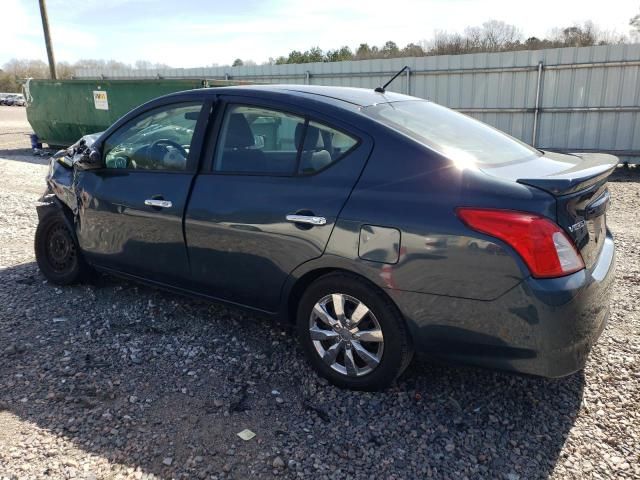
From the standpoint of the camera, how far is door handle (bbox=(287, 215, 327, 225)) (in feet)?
9.59

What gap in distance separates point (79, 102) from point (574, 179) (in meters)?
14.3

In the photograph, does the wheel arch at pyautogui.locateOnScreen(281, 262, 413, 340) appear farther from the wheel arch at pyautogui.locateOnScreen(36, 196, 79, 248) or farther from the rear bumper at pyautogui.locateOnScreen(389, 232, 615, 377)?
the wheel arch at pyautogui.locateOnScreen(36, 196, 79, 248)

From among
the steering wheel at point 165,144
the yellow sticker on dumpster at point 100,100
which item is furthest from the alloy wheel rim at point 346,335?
the yellow sticker on dumpster at point 100,100

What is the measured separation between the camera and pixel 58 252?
185 inches

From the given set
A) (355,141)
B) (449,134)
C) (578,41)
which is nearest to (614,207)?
(449,134)

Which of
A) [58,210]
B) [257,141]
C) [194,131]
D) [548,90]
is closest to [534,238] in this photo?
[257,141]

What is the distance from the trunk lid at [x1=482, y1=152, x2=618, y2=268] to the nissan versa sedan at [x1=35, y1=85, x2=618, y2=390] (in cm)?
1

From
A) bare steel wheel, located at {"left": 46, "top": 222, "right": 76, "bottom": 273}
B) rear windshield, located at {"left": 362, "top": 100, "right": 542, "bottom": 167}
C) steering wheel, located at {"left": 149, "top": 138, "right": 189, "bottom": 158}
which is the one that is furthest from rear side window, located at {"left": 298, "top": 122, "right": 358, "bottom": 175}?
bare steel wheel, located at {"left": 46, "top": 222, "right": 76, "bottom": 273}

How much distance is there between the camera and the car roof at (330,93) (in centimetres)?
327

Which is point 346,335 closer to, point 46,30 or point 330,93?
point 330,93

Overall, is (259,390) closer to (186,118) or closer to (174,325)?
(174,325)

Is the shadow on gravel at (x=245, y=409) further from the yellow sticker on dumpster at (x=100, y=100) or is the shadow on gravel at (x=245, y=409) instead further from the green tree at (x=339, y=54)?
the green tree at (x=339, y=54)

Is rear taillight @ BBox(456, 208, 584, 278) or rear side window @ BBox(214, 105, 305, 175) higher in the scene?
rear side window @ BBox(214, 105, 305, 175)

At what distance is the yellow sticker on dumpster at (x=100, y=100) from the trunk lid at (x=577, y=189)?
12.5 metres
